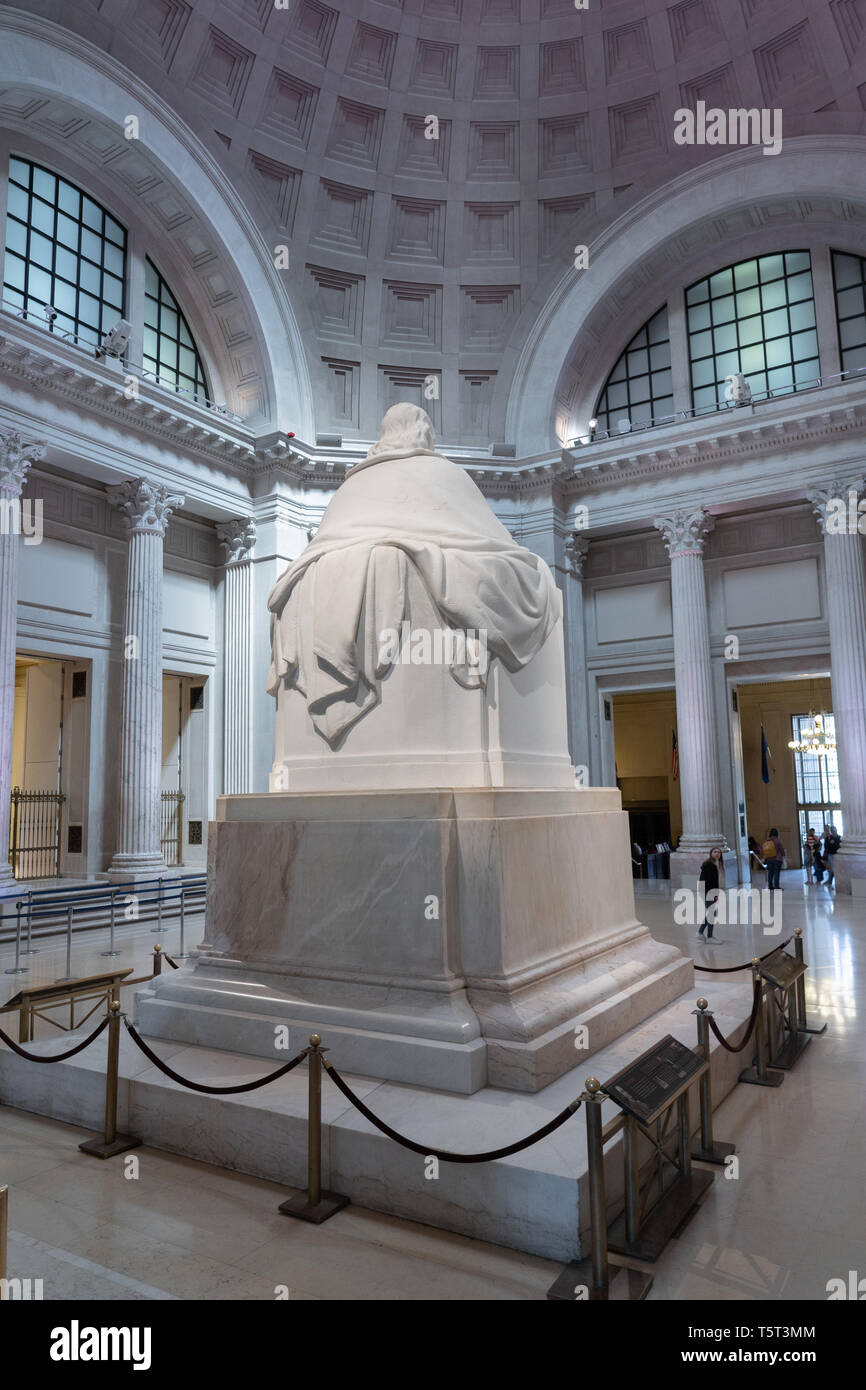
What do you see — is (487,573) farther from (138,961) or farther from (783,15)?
(783,15)

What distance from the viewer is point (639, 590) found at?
17.8 metres

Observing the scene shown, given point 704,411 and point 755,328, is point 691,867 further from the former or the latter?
point 755,328

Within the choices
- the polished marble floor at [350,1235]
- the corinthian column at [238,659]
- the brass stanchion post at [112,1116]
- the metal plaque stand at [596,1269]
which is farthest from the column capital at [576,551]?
the metal plaque stand at [596,1269]

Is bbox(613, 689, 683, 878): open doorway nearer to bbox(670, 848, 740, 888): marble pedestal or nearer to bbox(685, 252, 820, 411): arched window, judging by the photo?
bbox(670, 848, 740, 888): marble pedestal

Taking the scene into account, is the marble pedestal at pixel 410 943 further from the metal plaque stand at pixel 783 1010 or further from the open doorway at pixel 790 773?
the open doorway at pixel 790 773

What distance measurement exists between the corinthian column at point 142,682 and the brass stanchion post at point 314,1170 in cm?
1080

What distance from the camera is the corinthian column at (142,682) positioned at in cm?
1334

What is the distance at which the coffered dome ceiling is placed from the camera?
49.1ft

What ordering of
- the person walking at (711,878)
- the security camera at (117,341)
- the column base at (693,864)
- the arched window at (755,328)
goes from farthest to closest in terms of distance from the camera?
the arched window at (755,328), the column base at (693,864), the security camera at (117,341), the person walking at (711,878)

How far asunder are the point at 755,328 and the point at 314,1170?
18.0 meters

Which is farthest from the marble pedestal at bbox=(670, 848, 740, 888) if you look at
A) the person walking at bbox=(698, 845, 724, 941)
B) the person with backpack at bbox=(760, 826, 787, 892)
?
the person walking at bbox=(698, 845, 724, 941)

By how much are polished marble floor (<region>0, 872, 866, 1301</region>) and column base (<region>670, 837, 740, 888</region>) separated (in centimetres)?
1146
